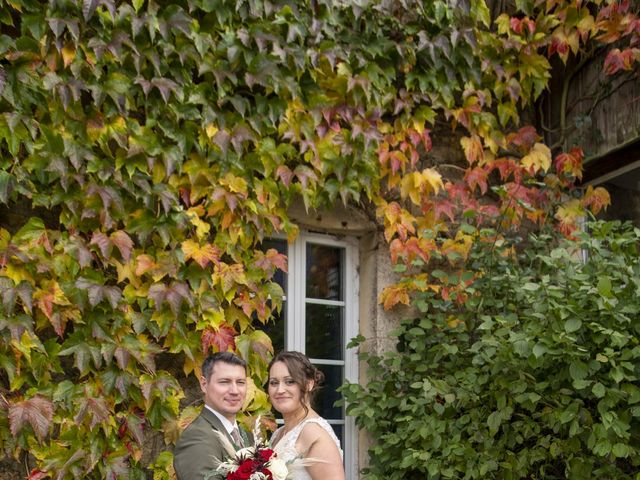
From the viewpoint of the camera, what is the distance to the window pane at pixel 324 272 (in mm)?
5098

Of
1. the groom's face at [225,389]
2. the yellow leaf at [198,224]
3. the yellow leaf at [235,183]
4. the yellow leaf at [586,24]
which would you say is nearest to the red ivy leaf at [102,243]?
the yellow leaf at [198,224]

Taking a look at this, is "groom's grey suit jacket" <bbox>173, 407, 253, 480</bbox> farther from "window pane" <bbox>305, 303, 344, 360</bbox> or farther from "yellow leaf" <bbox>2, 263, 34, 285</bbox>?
"window pane" <bbox>305, 303, 344, 360</bbox>

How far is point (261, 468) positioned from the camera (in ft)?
9.45

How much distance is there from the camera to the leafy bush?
3.87 meters

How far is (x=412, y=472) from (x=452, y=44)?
243 centimetres

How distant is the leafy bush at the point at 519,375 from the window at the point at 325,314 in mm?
214

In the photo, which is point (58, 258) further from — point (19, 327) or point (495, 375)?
point (495, 375)

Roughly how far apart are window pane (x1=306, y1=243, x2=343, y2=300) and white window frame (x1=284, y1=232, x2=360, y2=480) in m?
0.04

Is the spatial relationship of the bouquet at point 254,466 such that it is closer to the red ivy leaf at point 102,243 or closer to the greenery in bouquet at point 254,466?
the greenery in bouquet at point 254,466

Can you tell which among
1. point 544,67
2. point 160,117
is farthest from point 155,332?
point 544,67

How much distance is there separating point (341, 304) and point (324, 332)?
7.7 inches

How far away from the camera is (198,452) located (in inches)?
126

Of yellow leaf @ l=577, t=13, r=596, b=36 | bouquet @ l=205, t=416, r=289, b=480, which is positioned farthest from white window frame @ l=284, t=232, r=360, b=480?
bouquet @ l=205, t=416, r=289, b=480

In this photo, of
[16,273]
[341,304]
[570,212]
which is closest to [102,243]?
[16,273]
